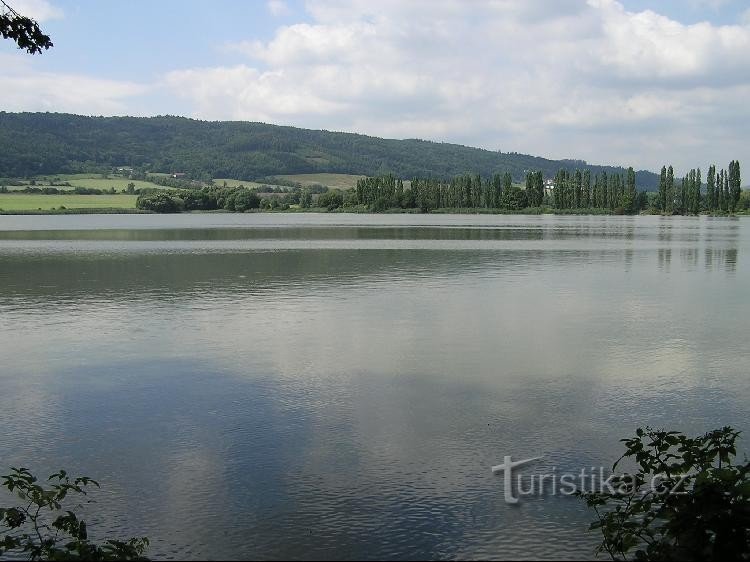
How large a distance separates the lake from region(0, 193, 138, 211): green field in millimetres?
104589

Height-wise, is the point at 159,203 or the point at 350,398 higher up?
the point at 159,203

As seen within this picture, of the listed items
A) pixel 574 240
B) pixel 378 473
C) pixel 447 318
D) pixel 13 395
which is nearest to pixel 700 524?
pixel 378 473

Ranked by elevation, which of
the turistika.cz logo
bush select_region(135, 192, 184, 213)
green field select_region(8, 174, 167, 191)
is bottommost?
the turistika.cz logo

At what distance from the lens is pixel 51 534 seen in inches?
274

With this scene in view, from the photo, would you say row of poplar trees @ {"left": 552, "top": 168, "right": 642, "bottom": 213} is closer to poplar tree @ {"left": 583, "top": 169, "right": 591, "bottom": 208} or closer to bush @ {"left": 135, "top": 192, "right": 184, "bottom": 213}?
poplar tree @ {"left": 583, "top": 169, "right": 591, "bottom": 208}

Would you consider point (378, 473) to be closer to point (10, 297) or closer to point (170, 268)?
point (10, 297)

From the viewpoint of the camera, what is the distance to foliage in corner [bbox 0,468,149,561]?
17.9 feet

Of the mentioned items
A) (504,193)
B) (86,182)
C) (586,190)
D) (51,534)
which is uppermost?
(86,182)

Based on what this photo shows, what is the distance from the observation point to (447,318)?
19.0 m

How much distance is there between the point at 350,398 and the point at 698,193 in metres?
132

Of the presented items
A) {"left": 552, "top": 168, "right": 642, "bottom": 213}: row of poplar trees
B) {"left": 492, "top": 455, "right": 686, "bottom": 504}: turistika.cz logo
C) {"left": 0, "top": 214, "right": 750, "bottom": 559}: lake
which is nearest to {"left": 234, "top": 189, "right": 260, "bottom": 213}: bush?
{"left": 552, "top": 168, "right": 642, "bottom": 213}: row of poplar trees

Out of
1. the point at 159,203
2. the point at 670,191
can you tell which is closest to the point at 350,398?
the point at 159,203

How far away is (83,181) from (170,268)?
460 feet

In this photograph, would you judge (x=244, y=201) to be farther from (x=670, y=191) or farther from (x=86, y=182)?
(x=670, y=191)
